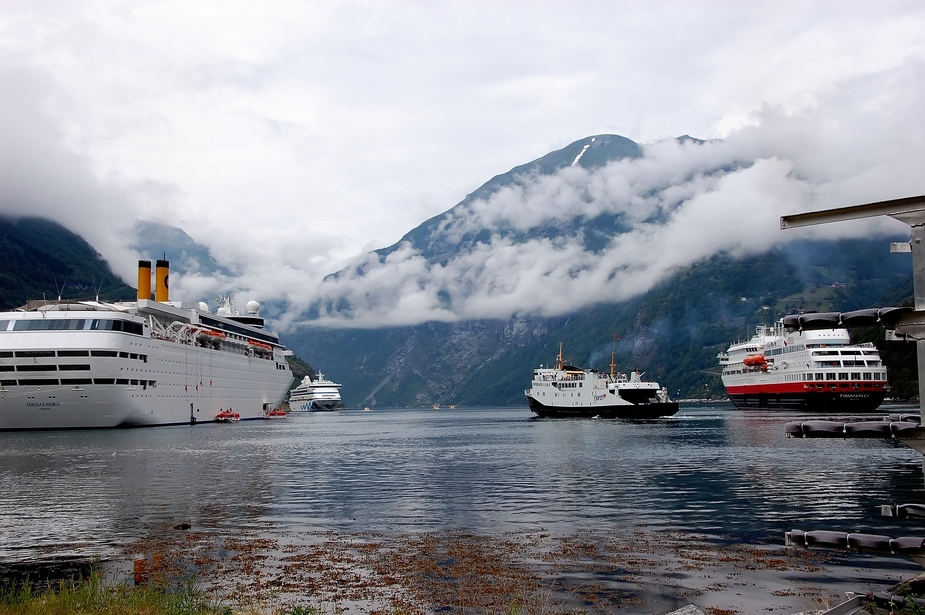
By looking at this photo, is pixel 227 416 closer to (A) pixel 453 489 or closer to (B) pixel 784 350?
(A) pixel 453 489

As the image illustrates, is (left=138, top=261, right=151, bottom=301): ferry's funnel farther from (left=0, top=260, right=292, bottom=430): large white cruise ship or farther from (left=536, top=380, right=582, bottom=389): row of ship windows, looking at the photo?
(left=536, top=380, right=582, bottom=389): row of ship windows

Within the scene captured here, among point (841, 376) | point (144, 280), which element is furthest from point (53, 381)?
point (841, 376)

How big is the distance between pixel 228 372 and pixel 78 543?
4400 inches

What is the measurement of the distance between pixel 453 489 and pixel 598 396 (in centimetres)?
9642

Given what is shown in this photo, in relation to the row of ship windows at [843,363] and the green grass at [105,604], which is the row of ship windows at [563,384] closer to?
the row of ship windows at [843,363]

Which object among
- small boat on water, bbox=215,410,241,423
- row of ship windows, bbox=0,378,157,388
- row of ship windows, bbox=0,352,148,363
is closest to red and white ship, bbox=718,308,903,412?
small boat on water, bbox=215,410,241,423

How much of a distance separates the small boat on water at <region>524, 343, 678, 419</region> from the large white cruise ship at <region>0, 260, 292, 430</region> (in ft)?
208

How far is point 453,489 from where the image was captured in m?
37.6

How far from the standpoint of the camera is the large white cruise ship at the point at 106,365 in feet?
287

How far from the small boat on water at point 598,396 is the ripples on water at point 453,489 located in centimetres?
6085

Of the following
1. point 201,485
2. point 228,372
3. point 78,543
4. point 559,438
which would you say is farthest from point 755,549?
point 228,372

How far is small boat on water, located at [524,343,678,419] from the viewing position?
12712 centimetres

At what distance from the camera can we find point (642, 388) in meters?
127

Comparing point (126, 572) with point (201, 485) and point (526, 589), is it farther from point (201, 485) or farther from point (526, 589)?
point (201, 485)
